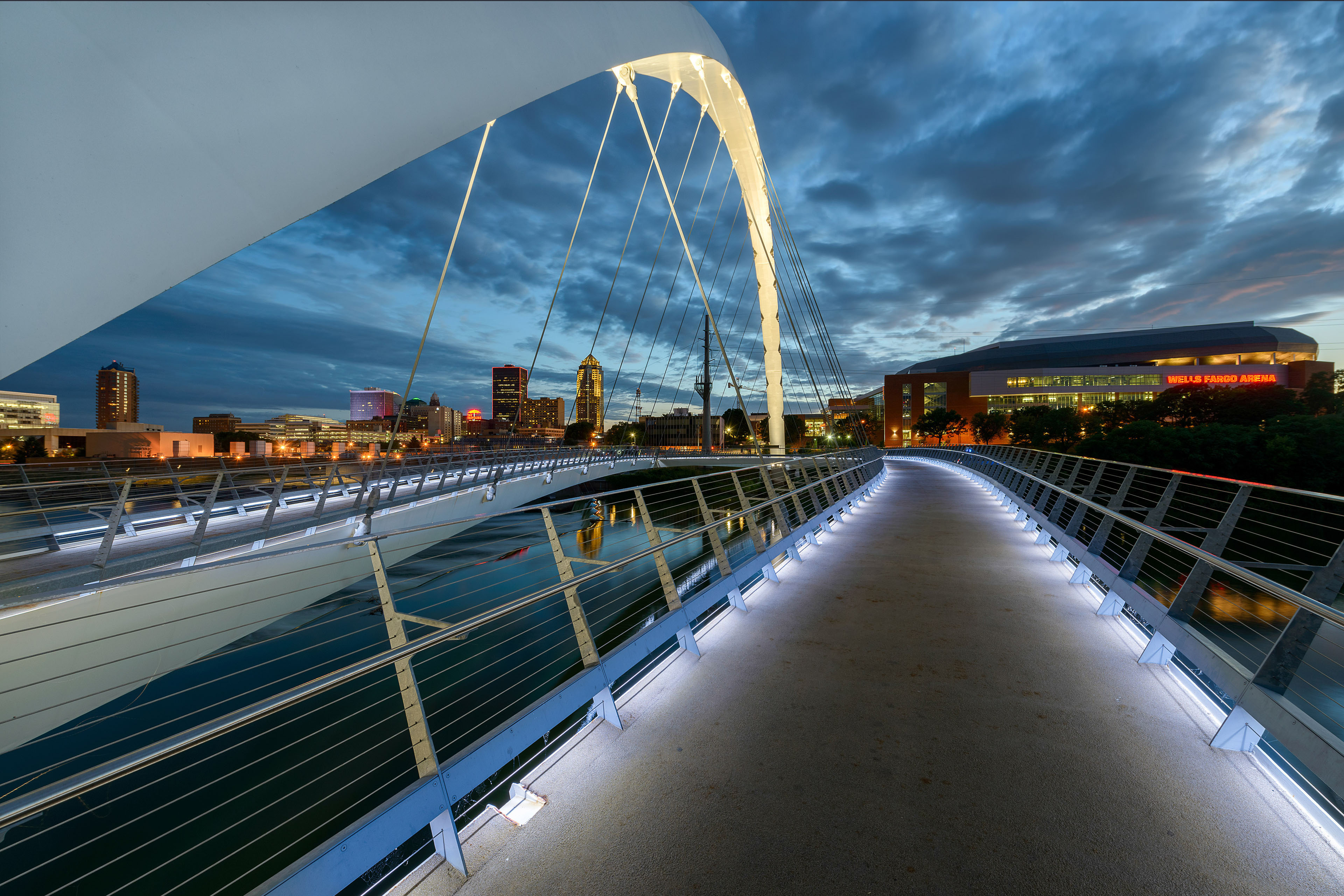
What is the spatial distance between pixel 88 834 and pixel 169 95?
1010 centimetres

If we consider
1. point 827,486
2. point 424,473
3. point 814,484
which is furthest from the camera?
point 424,473

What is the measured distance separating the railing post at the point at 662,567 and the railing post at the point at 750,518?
1488 millimetres

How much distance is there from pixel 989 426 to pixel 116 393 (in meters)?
143

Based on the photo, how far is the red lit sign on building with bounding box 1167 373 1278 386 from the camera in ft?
254

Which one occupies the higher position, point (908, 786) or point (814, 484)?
point (814, 484)

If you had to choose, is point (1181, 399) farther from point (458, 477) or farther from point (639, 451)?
point (458, 477)

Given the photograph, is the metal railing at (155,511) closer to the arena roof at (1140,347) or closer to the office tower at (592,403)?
the office tower at (592,403)

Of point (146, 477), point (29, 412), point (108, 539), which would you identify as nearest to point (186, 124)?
point (108, 539)

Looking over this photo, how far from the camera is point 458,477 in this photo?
2150cm

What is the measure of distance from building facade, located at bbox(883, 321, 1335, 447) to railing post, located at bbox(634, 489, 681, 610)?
88146 millimetres

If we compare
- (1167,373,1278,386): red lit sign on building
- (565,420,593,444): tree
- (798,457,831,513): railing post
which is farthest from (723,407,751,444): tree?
(798,457,831,513): railing post

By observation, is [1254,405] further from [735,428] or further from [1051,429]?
[735,428]

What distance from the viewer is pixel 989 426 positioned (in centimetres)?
8150

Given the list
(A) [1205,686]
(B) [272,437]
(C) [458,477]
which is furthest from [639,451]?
(B) [272,437]
